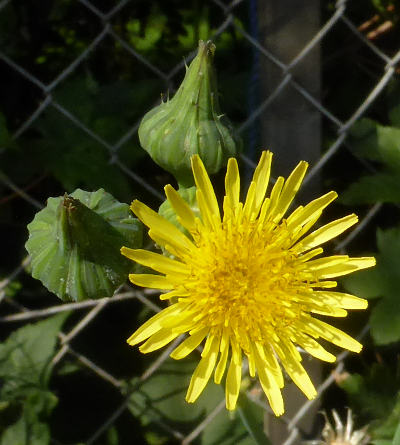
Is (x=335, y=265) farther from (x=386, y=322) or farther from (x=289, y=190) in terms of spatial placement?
(x=386, y=322)

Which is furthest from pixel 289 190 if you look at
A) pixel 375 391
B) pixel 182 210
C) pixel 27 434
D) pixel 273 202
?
pixel 27 434

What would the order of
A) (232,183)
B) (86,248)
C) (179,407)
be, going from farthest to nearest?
1. (179,407)
2. (232,183)
3. (86,248)

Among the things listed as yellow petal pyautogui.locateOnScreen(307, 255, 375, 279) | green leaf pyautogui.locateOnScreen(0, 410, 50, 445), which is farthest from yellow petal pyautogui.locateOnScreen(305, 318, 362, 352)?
green leaf pyautogui.locateOnScreen(0, 410, 50, 445)

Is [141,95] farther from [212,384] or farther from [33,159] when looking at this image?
[212,384]

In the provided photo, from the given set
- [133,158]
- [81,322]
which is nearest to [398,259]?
[133,158]

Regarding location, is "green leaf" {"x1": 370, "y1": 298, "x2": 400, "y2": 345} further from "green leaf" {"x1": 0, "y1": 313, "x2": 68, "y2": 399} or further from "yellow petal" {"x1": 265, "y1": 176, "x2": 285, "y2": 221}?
"green leaf" {"x1": 0, "y1": 313, "x2": 68, "y2": 399}

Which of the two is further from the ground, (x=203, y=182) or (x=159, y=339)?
(x=203, y=182)
